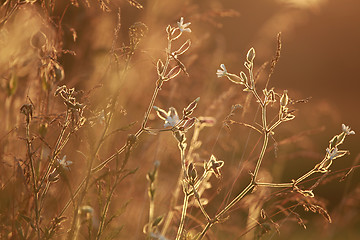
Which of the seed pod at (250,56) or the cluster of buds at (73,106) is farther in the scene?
the seed pod at (250,56)

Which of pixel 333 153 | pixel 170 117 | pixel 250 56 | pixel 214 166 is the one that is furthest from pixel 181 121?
pixel 333 153

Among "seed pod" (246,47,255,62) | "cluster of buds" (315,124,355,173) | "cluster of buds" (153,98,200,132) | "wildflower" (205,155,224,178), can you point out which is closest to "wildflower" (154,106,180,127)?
"cluster of buds" (153,98,200,132)

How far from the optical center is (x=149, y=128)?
5.17ft

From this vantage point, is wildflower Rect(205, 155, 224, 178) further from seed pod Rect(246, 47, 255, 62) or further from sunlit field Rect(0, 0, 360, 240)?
seed pod Rect(246, 47, 255, 62)

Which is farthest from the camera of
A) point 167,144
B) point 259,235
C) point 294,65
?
point 294,65

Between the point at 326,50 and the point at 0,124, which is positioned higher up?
the point at 0,124

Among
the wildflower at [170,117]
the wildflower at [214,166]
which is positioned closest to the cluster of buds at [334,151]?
the wildflower at [214,166]

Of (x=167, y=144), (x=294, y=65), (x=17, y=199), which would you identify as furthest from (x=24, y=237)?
(x=294, y=65)

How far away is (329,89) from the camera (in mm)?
9508

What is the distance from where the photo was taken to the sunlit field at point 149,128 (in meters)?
1.23

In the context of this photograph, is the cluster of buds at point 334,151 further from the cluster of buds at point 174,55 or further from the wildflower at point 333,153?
the cluster of buds at point 174,55

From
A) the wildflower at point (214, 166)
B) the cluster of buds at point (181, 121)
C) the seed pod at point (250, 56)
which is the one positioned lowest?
the wildflower at point (214, 166)

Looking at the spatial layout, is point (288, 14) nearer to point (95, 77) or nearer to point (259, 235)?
point (95, 77)

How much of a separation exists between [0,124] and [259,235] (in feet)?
2.88
